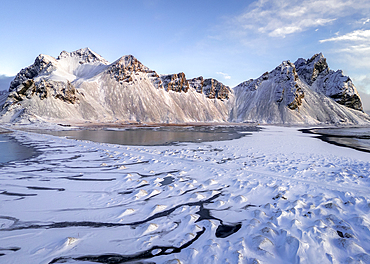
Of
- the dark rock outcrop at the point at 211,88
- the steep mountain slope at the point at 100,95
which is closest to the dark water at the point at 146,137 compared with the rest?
the steep mountain slope at the point at 100,95

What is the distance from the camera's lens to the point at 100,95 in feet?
273

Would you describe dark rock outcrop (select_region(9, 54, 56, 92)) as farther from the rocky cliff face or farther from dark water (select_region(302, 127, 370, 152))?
the rocky cliff face

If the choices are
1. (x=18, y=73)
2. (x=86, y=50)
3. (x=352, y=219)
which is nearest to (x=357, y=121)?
(x=352, y=219)

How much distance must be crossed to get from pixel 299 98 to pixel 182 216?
126 m

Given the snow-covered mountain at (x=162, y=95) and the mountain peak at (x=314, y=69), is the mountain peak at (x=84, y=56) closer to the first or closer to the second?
the snow-covered mountain at (x=162, y=95)

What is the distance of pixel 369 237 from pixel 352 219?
0.60 metres

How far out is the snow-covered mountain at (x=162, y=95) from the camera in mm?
69500

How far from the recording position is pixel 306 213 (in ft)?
13.5

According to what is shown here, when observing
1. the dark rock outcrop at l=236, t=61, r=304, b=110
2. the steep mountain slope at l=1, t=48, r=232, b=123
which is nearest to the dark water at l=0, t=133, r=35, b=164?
the steep mountain slope at l=1, t=48, r=232, b=123

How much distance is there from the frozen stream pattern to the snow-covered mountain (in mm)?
69784

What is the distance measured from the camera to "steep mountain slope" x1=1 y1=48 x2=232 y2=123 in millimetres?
67438

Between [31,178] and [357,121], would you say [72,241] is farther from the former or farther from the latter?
[357,121]

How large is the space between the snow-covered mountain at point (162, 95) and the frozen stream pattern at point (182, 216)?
69784 millimetres

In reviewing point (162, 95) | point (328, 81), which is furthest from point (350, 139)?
point (328, 81)
